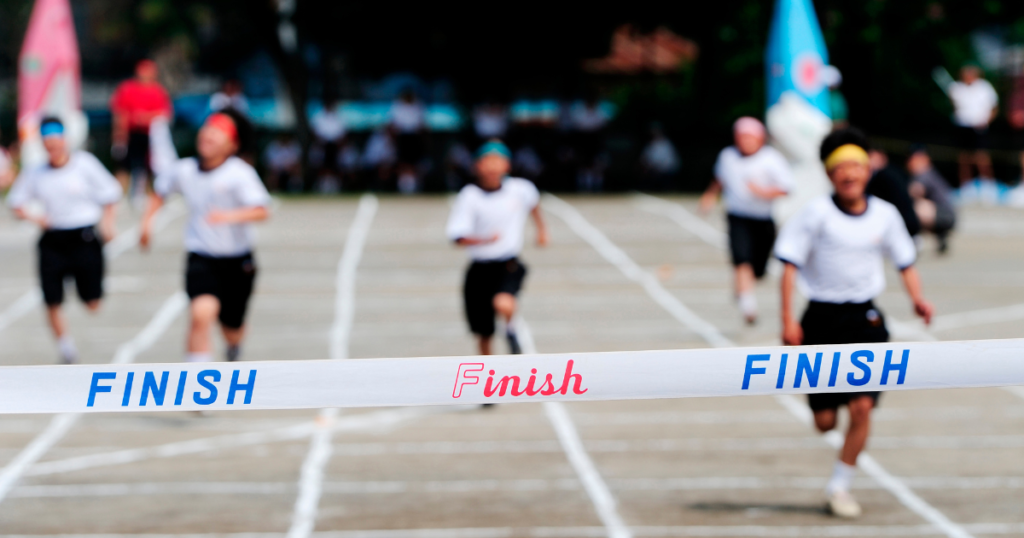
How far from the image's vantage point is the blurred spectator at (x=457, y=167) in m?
29.3

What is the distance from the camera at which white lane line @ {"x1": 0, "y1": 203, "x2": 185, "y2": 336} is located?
13961mm

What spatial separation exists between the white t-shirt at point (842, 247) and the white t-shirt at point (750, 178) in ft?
17.5

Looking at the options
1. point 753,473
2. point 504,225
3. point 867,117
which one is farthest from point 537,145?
point 753,473

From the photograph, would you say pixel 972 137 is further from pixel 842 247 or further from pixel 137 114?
pixel 842 247

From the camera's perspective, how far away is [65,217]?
11.0 meters

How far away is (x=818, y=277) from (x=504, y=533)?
6.42 feet

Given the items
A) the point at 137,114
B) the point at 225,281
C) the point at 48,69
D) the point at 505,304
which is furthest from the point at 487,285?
the point at 137,114

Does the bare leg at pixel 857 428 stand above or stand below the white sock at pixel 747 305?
above

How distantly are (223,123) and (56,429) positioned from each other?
225 centimetres

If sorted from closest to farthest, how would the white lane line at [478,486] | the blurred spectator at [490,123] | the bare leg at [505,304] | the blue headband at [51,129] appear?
the white lane line at [478,486], the bare leg at [505,304], the blue headband at [51,129], the blurred spectator at [490,123]

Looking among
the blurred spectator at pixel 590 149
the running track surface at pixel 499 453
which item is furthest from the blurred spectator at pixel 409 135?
the running track surface at pixel 499 453

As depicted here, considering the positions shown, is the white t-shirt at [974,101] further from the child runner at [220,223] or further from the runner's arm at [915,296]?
the runner's arm at [915,296]

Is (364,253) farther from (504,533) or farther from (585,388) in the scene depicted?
(585,388)

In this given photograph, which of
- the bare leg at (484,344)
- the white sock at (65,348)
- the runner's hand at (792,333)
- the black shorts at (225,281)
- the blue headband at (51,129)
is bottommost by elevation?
the white sock at (65,348)
